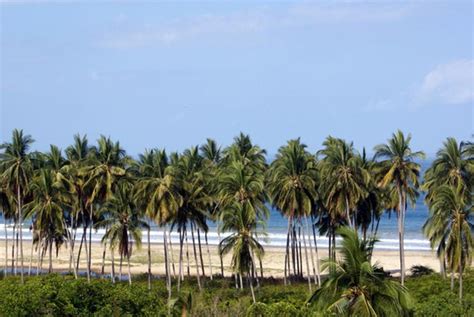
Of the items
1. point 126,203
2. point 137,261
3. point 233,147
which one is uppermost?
point 233,147

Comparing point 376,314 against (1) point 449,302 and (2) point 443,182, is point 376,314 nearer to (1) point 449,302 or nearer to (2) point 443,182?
(1) point 449,302

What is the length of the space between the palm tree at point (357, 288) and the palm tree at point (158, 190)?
36790 mm

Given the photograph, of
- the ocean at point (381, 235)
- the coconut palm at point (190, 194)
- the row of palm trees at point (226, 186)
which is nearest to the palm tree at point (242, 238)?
the row of palm trees at point (226, 186)

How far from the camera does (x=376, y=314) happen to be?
3725 cm

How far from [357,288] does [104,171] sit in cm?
4519

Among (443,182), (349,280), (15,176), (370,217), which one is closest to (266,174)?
(370,217)

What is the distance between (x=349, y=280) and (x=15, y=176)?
49059 mm

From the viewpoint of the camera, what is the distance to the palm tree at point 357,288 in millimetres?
37594

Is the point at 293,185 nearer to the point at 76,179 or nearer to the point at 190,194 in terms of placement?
the point at 190,194

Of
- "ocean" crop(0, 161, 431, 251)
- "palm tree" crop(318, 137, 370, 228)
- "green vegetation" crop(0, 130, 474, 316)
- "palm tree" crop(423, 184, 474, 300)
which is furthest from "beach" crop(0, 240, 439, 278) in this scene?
"palm tree" crop(423, 184, 474, 300)

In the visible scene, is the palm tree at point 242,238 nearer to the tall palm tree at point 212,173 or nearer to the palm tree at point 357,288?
the tall palm tree at point 212,173

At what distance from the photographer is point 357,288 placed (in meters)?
38.0

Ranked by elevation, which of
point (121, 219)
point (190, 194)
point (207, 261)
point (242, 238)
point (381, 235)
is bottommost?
point (207, 261)

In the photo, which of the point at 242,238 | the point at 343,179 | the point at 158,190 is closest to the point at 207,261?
the point at 158,190
